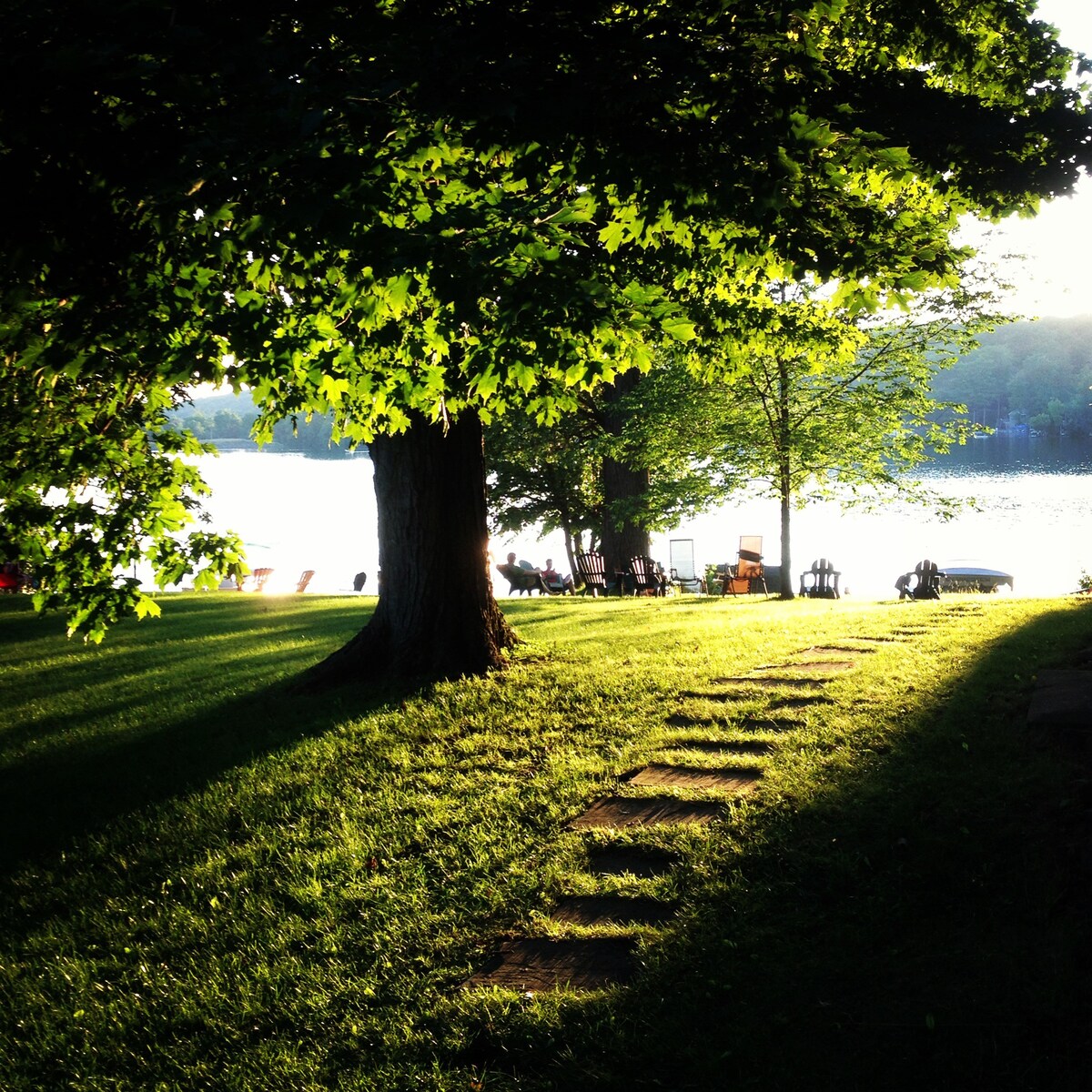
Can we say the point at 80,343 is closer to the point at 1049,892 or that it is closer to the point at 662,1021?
the point at 662,1021

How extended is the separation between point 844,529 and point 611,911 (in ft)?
271

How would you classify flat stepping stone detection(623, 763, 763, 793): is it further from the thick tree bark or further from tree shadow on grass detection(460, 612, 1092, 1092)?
the thick tree bark

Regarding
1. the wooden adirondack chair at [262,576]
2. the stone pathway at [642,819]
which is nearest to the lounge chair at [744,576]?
the wooden adirondack chair at [262,576]

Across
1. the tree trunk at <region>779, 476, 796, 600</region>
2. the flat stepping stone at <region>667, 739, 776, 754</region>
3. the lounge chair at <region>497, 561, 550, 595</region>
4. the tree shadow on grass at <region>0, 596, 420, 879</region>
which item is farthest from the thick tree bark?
the flat stepping stone at <region>667, 739, 776, 754</region>

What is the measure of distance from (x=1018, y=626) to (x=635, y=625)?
4.48m

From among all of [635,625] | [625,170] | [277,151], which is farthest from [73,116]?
[635,625]

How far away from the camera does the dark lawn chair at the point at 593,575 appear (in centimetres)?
2214

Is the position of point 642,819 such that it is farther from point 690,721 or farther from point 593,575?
point 593,575

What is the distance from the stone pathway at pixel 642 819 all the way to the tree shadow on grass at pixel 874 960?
0.21 metres

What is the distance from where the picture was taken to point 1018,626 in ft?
31.2

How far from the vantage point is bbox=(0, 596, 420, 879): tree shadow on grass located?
6.42 m

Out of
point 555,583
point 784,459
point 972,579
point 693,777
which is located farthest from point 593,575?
point 693,777

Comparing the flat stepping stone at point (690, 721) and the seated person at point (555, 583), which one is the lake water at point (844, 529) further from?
the flat stepping stone at point (690, 721)

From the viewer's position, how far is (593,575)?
22281mm
